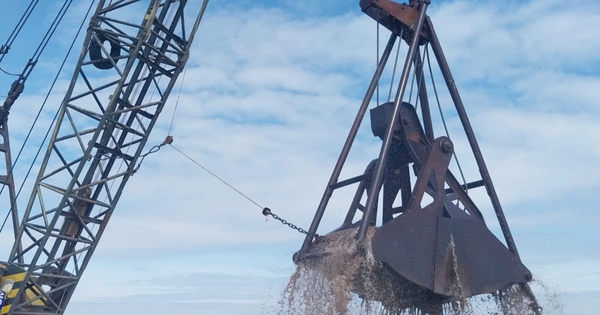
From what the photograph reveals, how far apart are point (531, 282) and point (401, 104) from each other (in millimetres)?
2329

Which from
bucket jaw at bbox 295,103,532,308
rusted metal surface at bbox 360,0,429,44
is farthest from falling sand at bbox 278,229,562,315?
rusted metal surface at bbox 360,0,429,44

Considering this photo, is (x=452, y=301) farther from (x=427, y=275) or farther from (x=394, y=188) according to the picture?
(x=394, y=188)

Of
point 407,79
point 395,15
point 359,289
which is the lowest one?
point 359,289

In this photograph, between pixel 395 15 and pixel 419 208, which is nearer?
pixel 419 208

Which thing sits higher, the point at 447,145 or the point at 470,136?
the point at 470,136

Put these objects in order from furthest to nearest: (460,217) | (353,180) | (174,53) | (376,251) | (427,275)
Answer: (174,53), (353,180), (460,217), (427,275), (376,251)

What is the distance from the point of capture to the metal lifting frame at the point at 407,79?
6.97 meters

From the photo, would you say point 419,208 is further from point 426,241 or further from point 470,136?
point 470,136

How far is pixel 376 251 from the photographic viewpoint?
229 inches

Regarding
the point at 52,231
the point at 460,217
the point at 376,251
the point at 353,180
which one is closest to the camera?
the point at 376,251

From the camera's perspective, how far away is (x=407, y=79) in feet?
23.0

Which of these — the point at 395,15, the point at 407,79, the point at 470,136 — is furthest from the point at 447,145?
the point at 395,15

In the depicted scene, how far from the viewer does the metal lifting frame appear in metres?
6.97

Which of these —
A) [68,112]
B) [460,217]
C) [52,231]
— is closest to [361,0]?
[460,217]
